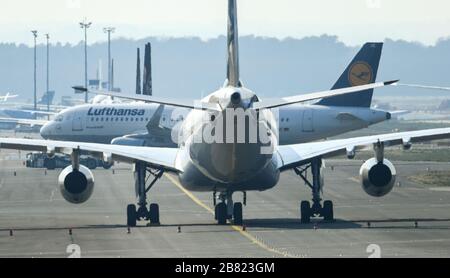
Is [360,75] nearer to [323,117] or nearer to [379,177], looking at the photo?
[323,117]

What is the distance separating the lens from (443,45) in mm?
188500

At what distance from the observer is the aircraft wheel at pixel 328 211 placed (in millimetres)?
47438

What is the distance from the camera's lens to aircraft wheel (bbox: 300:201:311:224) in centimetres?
4681

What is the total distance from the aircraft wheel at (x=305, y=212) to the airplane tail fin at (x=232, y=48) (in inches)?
294

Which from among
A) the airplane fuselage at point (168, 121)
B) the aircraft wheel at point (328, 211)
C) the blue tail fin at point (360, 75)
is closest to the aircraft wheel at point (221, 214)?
the aircraft wheel at point (328, 211)

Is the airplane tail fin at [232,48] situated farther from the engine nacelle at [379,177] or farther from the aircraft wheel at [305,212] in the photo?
the aircraft wheel at [305,212]

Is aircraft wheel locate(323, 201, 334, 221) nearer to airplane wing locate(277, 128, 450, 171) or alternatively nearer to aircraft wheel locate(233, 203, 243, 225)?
airplane wing locate(277, 128, 450, 171)

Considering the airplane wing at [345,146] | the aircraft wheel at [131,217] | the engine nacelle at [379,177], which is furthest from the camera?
the aircraft wheel at [131,217]

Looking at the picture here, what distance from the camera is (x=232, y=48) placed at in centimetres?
4169

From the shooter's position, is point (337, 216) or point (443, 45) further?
point (443, 45)

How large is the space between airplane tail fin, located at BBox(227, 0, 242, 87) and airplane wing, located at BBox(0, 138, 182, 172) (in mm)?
6322
